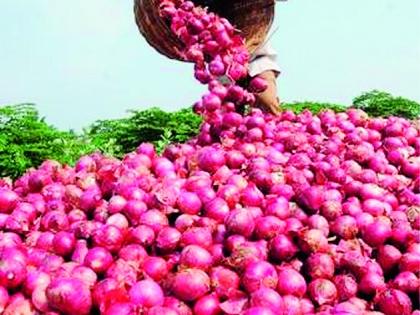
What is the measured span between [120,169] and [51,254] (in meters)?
0.38

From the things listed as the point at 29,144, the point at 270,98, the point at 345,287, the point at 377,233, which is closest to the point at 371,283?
the point at 345,287

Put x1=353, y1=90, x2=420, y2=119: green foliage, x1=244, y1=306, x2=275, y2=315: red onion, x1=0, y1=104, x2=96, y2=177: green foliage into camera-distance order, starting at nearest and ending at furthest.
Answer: x1=244, y1=306, x2=275, y2=315: red onion
x1=0, y1=104, x2=96, y2=177: green foliage
x1=353, y1=90, x2=420, y2=119: green foliage

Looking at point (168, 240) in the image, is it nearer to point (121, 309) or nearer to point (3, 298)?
point (121, 309)

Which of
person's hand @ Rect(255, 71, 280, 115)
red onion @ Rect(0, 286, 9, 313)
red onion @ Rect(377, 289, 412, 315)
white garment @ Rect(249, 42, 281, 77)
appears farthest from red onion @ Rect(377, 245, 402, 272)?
white garment @ Rect(249, 42, 281, 77)

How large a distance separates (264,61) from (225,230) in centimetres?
255

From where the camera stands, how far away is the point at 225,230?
1.61 meters

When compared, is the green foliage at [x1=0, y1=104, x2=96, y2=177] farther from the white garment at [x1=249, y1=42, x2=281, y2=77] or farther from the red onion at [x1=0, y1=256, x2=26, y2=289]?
the red onion at [x1=0, y1=256, x2=26, y2=289]

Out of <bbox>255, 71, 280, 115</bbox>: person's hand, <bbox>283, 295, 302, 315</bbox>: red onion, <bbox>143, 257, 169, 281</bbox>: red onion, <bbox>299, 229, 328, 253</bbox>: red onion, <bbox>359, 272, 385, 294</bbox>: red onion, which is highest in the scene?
<bbox>255, 71, 280, 115</bbox>: person's hand

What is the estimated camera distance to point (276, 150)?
2143mm

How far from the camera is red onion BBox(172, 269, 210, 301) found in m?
1.42

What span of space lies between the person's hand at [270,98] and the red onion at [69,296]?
229cm

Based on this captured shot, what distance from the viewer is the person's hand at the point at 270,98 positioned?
370 cm

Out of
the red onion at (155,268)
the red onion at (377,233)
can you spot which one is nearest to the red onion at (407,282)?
the red onion at (377,233)

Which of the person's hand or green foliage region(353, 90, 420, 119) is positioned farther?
green foliage region(353, 90, 420, 119)
